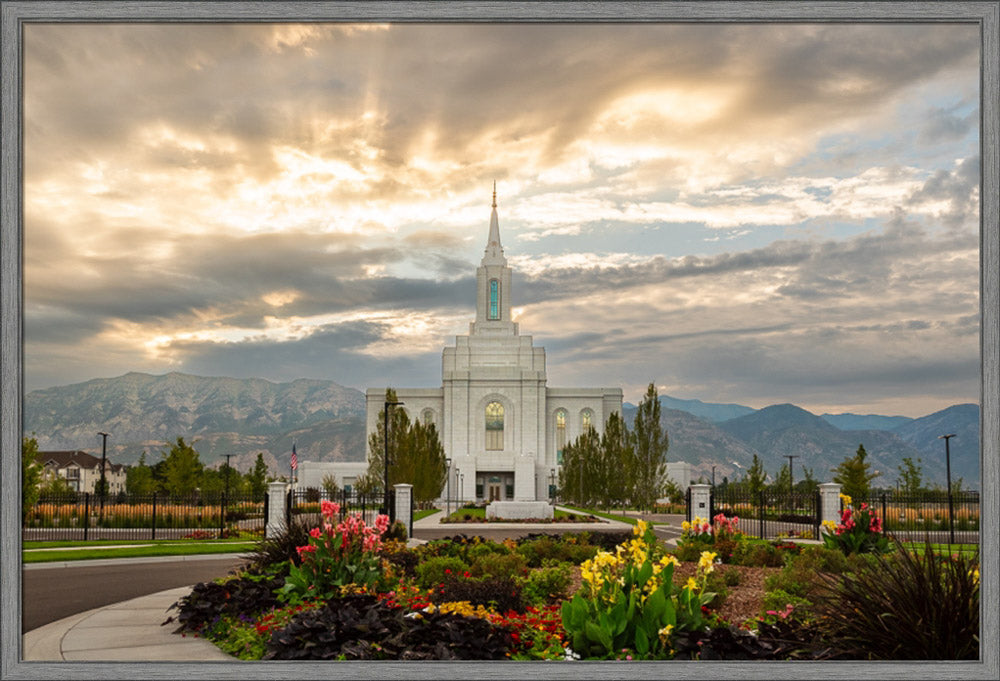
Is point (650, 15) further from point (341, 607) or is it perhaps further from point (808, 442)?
point (808, 442)

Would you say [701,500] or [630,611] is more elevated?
[630,611]

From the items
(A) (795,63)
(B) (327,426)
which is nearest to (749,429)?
(B) (327,426)

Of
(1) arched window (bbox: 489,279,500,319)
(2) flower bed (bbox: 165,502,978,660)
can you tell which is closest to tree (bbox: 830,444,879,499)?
(2) flower bed (bbox: 165,502,978,660)

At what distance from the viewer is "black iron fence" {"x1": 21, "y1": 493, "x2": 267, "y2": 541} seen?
2605cm

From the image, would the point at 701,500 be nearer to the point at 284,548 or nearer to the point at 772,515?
the point at 772,515

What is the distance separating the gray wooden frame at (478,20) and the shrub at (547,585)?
441cm

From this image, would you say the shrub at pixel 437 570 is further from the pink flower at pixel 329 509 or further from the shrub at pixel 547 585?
the pink flower at pixel 329 509

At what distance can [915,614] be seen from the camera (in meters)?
5.32

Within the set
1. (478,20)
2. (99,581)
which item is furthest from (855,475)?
(478,20)

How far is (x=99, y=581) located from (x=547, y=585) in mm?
8345

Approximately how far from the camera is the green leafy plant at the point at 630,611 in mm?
5969

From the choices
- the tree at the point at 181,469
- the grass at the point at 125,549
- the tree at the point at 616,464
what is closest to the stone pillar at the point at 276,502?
the grass at the point at 125,549

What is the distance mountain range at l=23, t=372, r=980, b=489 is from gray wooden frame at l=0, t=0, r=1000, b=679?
15.4 inches

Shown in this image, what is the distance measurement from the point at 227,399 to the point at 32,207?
101 ft
